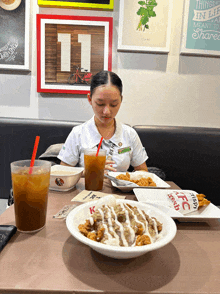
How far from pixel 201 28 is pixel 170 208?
209cm

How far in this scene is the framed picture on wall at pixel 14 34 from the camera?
6.89ft

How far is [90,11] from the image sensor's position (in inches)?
85.0

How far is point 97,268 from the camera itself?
0.49 m

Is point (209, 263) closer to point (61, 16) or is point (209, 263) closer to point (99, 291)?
point (99, 291)

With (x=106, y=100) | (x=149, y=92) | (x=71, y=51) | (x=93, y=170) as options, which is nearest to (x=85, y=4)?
(x=71, y=51)

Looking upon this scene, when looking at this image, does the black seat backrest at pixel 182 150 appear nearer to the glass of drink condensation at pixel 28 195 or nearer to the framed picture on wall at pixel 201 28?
the framed picture on wall at pixel 201 28

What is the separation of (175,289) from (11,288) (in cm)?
32

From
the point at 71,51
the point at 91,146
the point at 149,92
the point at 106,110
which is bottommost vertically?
the point at 91,146

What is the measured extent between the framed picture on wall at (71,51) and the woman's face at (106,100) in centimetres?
80

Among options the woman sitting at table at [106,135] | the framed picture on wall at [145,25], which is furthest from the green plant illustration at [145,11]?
the woman sitting at table at [106,135]

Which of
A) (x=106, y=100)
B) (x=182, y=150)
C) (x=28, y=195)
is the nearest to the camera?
(x=28, y=195)

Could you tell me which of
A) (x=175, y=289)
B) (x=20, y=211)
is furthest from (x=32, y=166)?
(x=175, y=289)

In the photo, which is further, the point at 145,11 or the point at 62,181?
the point at 145,11

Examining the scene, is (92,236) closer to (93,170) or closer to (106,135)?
(93,170)
